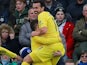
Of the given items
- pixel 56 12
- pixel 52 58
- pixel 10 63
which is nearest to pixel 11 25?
pixel 56 12

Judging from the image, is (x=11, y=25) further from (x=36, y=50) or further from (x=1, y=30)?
(x=36, y=50)

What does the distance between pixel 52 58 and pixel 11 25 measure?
3043mm

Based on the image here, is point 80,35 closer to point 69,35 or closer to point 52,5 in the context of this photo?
point 69,35

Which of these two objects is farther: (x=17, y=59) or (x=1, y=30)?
(x=1, y=30)

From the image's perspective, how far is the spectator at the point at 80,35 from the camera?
32.4 ft

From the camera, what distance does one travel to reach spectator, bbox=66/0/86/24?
10898mm

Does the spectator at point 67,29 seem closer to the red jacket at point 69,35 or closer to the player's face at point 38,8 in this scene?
the red jacket at point 69,35

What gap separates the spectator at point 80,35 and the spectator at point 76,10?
0.79 meters

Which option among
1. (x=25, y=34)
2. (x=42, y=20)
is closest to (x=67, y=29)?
(x=25, y=34)

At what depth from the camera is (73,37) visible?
1012cm

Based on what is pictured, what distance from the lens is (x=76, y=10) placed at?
36.0ft

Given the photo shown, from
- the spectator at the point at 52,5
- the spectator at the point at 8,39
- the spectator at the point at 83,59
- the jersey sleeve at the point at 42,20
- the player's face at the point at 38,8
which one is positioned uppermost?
the player's face at the point at 38,8

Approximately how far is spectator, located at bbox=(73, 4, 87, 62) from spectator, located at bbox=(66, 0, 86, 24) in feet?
2.59

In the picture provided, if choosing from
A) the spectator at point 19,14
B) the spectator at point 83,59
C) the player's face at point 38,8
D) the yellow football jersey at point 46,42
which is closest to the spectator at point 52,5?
the spectator at point 19,14
